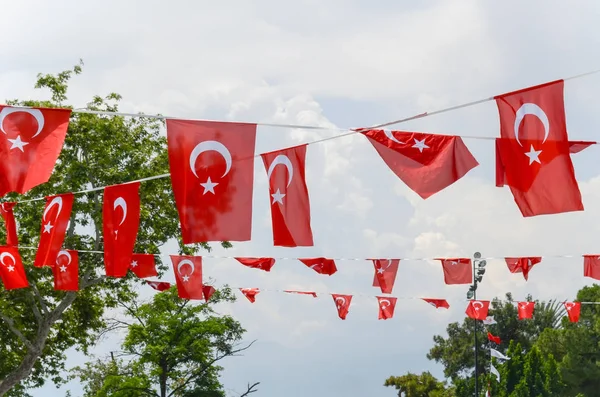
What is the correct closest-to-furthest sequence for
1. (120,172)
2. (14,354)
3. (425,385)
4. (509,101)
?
1. (509,101)
2. (120,172)
3. (14,354)
4. (425,385)

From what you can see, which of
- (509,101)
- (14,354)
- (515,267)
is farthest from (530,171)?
(14,354)

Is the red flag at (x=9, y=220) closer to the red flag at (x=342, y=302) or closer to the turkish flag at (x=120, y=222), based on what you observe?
the turkish flag at (x=120, y=222)

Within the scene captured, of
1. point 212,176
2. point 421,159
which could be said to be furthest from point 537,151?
point 212,176

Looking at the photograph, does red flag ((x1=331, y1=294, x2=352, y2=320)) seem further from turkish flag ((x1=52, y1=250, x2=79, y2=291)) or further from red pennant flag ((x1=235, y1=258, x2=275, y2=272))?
turkish flag ((x1=52, y1=250, x2=79, y2=291))

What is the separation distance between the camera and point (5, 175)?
1289 cm

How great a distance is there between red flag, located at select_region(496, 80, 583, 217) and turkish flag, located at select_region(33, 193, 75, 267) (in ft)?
31.8

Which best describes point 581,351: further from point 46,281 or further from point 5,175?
point 5,175

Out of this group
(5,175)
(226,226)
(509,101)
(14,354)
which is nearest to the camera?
(509,101)

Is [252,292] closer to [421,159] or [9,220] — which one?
[9,220]

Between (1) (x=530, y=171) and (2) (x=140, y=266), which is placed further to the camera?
(2) (x=140, y=266)

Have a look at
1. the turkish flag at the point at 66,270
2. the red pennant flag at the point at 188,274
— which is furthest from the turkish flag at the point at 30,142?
the red pennant flag at the point at 188,274

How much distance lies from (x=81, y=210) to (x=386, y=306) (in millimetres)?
10800

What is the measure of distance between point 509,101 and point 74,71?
23.9 metres

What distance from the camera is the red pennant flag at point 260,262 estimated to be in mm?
24413
